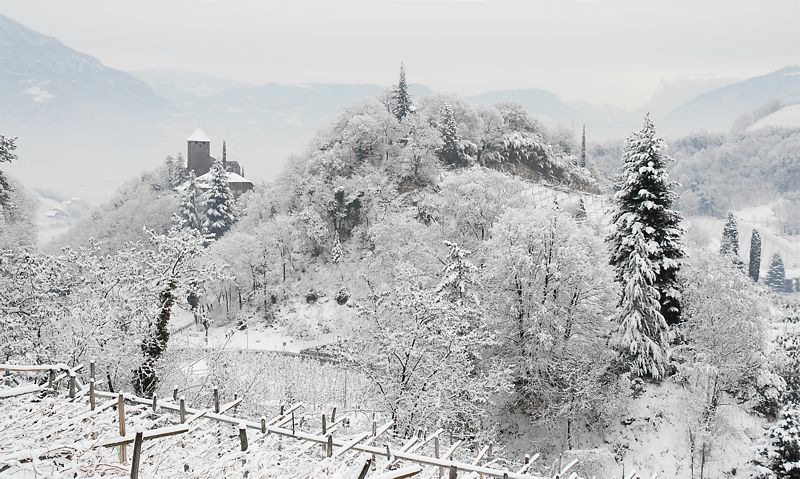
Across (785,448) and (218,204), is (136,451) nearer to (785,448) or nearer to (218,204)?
(785,448)

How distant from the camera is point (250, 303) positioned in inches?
1654

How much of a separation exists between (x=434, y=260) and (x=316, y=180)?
21917 mm

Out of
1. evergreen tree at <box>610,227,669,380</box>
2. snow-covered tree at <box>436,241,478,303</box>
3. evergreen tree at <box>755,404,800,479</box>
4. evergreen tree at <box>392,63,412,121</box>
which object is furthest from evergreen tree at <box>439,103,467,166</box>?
evergreen tree at <box>755,404,800,479</box>

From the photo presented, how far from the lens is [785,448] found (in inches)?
595

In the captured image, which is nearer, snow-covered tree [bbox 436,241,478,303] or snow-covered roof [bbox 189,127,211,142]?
snow-covered tree [bbox 436,241,478,303]

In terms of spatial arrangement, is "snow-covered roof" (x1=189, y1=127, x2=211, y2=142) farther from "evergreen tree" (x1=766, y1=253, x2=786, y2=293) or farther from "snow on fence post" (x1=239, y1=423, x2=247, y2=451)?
"evergreen tree" (x1=766, y1=253, x2=786, y2=293)

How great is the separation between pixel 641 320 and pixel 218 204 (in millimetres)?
42765

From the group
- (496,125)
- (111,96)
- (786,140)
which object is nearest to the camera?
(496,125)

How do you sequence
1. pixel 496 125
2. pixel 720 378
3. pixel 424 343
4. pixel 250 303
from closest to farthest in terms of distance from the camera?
1. pixel 424 343
2. pixel 720 378
3. pixel 250 303
4. pixel 496 125

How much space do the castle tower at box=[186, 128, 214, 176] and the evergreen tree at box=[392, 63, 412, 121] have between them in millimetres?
28551

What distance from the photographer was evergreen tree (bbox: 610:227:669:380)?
808 inches

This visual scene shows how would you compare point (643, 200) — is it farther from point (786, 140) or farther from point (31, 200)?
point (786, 140)

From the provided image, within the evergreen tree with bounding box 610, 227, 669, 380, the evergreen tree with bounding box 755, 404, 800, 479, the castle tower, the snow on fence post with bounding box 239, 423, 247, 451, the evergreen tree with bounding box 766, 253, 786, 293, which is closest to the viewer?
the snow on fence post with bounding box 239, 423, 247, 451

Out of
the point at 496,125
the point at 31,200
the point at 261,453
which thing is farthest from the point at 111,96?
the point at 261,453
